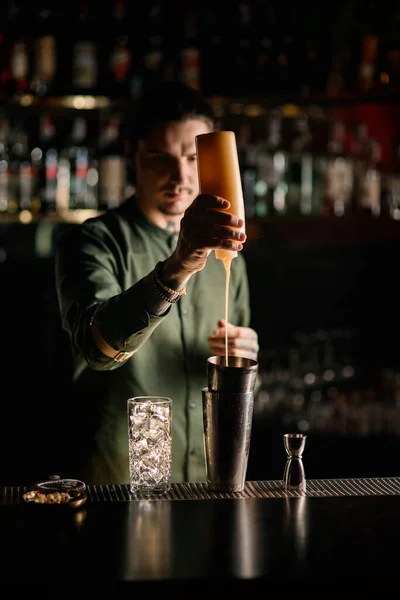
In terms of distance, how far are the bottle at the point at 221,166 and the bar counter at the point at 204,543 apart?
0.52m

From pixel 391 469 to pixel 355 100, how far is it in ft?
4.82

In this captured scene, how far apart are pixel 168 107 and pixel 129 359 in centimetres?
62

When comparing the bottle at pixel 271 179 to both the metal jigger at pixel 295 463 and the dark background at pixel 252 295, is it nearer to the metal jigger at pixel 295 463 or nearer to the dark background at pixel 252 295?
the dark background at pixel 252 295

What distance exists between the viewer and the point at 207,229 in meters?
1.46

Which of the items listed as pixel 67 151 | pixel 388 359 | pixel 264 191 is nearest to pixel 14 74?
pixel 67 151

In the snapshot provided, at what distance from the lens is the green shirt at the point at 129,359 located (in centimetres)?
196

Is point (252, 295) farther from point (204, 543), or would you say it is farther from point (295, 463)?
point (204, 543)

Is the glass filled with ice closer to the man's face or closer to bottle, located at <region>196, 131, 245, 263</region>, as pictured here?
bottle, located at <region>196, 131, 245, 263</region>

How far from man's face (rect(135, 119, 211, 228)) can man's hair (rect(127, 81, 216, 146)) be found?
1 cm

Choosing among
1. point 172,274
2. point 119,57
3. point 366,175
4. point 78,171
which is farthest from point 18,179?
point 172,274

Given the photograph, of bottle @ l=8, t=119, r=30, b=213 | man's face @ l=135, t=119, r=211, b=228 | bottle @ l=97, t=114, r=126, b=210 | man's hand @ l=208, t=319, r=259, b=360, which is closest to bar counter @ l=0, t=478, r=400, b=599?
man's hand @ l=208, t=319, r=259, b=360

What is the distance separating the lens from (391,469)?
132 inches

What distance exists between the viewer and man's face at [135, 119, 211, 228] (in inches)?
80.4

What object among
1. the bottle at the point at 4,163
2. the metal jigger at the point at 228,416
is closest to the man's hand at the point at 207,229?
the metal jigger at the point at 228,416
